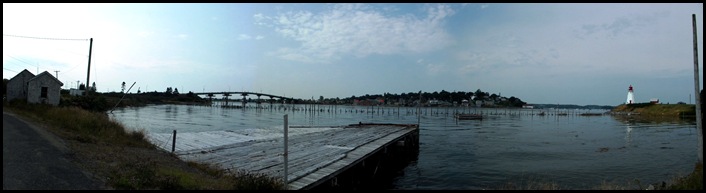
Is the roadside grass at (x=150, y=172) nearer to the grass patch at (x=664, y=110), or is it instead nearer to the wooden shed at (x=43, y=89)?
the wooden shed at (x=43, y=89)

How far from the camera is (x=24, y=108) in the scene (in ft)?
81.0

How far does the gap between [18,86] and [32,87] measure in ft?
4.65

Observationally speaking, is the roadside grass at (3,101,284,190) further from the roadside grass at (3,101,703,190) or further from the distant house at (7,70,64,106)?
the distant house at (7,70,64,106)

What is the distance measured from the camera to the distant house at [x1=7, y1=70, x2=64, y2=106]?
88.6 feet

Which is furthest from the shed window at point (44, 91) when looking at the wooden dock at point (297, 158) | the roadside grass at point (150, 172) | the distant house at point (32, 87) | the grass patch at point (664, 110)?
the grass patch at point (664, 110)

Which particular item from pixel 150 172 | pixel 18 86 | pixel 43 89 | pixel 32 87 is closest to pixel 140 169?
pixel 150 172

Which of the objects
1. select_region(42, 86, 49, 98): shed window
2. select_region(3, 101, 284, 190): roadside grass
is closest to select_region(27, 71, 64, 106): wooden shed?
select_region(42, 86, 49, 98): shed window

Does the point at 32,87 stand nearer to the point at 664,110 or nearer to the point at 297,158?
the point at 297,158

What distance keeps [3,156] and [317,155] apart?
9.99 metres

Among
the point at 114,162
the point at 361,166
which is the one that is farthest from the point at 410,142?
the point at 114,162

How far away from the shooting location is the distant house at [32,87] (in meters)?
27.0

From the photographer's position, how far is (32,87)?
27.0 meters

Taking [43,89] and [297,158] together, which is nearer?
[297,158]

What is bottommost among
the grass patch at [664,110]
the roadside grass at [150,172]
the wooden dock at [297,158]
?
the wooden dock at [297,158]
